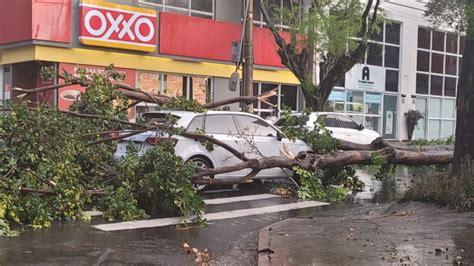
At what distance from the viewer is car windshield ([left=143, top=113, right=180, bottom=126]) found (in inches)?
403

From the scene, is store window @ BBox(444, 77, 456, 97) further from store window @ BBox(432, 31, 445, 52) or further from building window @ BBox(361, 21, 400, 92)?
building window @ BBox(361, 21, 400, 92)

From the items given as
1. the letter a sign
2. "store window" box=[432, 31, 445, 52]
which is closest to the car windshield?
the letter a sign

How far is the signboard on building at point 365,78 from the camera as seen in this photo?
29453mm

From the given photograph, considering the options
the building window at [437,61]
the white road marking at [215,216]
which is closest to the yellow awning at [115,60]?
the white road marking at [215,216]

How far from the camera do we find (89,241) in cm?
720

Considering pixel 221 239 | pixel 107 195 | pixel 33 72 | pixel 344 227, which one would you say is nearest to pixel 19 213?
pixel 107 195

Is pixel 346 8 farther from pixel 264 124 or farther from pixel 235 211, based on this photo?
pixel 235 211

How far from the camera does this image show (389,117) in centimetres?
3228

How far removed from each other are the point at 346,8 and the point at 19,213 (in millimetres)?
15213

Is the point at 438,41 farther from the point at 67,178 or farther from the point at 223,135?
the point at 67,178

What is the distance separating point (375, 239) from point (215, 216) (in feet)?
9.41

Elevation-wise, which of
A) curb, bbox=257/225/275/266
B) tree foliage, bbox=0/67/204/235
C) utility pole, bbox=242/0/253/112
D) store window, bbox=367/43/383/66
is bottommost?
curb, bbox=257/225/275/266

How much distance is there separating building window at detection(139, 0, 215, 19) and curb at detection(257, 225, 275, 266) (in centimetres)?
1541

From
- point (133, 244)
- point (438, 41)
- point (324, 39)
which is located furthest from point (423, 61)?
point (133, 244)
